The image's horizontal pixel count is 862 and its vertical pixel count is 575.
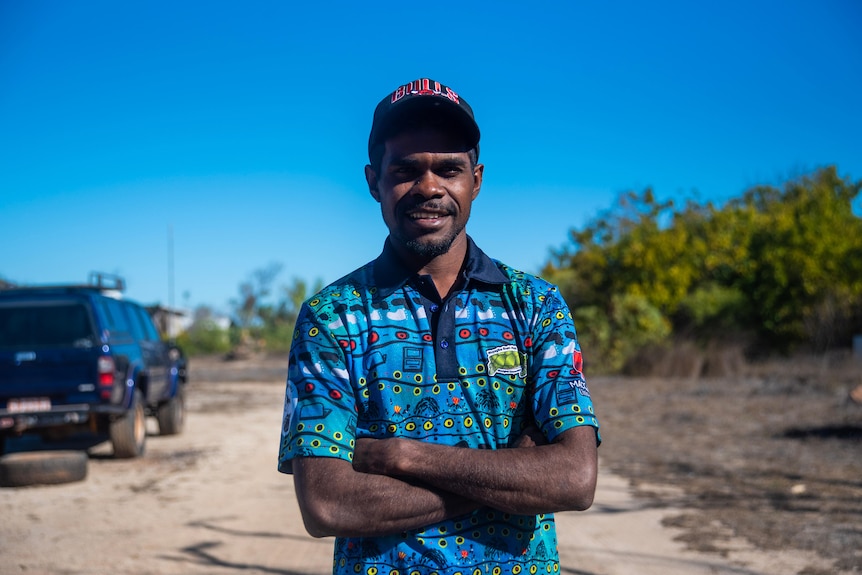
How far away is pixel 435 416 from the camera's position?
2176 millimetres

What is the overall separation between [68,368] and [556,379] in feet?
28.8

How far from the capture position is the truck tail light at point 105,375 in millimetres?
9780

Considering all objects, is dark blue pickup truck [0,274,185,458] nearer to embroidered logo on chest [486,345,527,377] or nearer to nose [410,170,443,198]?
nose [410,170,443,198]

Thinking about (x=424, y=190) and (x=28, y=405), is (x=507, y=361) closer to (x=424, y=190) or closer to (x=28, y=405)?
(x=424, y=190)

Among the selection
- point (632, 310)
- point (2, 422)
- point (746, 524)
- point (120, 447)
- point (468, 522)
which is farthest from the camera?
point (632, 310)

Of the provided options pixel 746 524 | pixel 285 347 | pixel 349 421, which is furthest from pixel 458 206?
pixel 285 347

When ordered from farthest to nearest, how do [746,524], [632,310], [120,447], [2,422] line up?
[632,310] → [120,447] → [2,422] → [746,524]

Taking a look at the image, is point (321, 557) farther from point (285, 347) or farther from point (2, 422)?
point (285, 347)

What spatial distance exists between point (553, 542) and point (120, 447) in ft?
31.7

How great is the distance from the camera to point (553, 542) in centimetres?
224

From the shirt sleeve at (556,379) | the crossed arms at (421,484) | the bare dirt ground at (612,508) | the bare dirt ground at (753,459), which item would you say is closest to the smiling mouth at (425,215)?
the shirt sleeve at (556,379)

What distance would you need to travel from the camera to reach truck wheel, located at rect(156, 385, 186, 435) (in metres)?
13.6

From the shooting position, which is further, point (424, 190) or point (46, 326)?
point (46, 326)

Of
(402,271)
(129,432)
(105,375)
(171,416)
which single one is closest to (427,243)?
(402,271)
